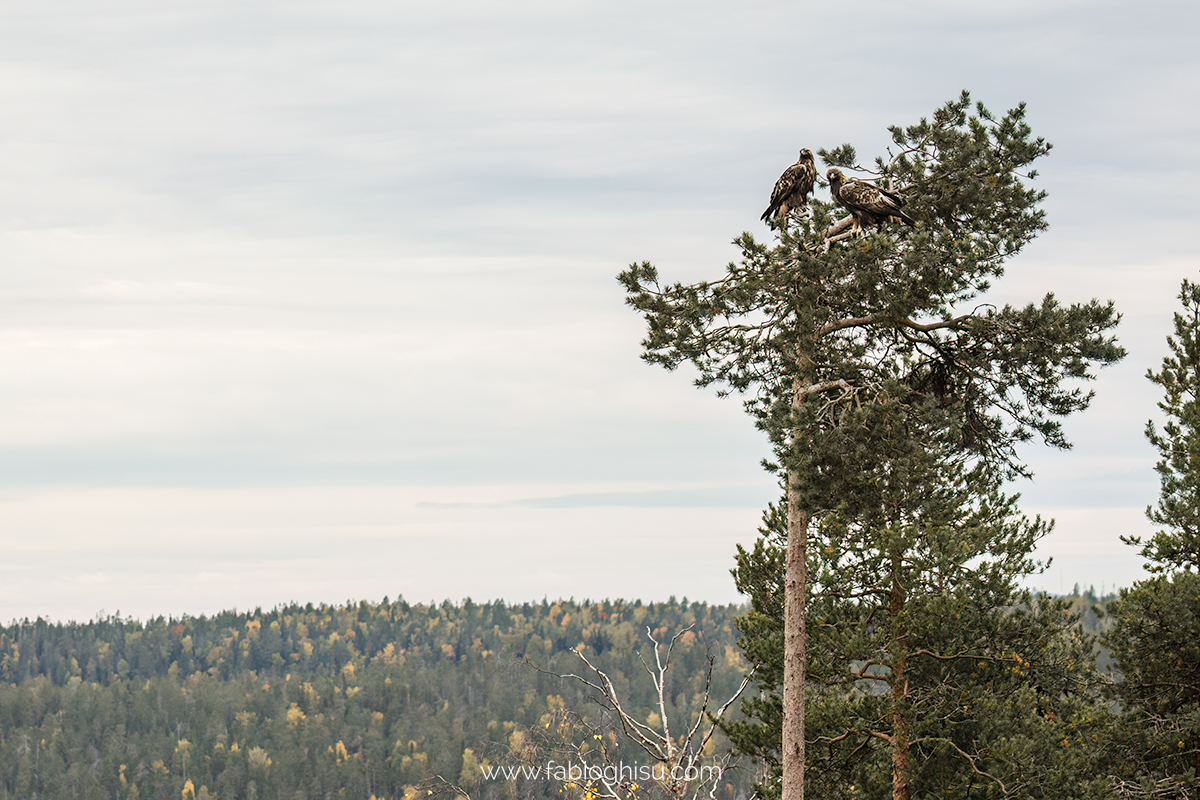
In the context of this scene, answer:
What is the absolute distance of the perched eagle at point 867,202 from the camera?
12977mm

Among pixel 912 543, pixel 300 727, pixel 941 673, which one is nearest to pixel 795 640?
pixel 912 543

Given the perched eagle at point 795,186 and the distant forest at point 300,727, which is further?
the distant forest at point 300,727

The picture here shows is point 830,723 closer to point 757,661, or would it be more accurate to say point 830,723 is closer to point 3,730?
point 757,661

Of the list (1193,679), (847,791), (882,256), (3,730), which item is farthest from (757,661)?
(3,730)

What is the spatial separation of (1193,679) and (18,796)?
156249 mm

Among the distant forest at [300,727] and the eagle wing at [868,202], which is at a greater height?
the eagle wing at [868,202]

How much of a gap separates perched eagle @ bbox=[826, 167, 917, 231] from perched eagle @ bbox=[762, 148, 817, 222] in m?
0.33

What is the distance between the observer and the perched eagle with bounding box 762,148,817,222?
1332 cm

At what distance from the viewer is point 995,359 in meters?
13.6

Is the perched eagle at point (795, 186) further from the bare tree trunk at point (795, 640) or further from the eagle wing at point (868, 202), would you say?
the bare tree trunk at point (795, 640)

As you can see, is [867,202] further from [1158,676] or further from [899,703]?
[1158,676]

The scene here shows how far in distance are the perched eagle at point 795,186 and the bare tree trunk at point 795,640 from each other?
1.76 metres

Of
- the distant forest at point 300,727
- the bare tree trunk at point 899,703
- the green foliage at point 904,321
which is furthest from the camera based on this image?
the distant forest at point 300,727

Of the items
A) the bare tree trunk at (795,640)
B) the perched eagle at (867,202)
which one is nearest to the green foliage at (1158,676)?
the bare tree trunk at (795,640)
